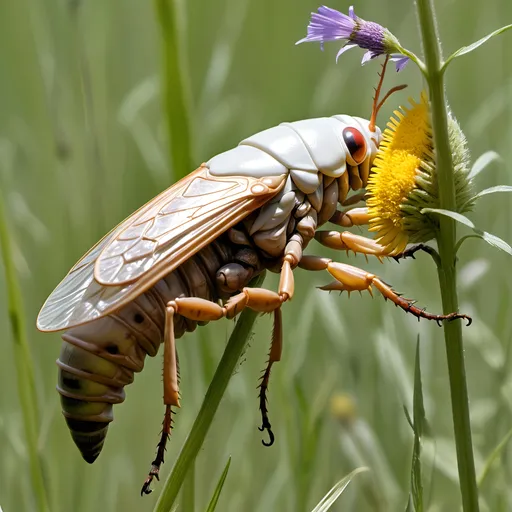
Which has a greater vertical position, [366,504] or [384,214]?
[384,214]

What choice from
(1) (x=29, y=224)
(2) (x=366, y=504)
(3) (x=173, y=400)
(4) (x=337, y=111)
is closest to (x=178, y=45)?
(3) (x=173, y=400)

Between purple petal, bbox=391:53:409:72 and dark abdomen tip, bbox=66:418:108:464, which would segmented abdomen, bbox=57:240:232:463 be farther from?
purple petal, bbox=391:53:409:72

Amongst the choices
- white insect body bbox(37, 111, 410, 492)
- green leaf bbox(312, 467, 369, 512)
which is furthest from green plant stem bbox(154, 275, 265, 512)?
green leaf bbox(312, 467, 369, 512)

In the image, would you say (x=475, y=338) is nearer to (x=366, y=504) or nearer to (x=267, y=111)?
(x=366, y=504)

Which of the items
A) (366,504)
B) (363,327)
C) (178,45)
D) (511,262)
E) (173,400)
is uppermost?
(178,45)

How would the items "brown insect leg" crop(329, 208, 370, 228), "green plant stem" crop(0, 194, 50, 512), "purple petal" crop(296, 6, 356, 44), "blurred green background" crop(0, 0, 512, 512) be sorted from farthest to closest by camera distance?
"blurred green background" crop(0, 0, 512, 512) → "brown insect leg" crop(329, 208, 370, 228) → "green plant stem" crop(0, 194, 50, 512) → "purple petal" crop(296, 6, 356, 44)

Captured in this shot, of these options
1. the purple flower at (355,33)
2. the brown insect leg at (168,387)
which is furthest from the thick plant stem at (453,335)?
the brown insect leg at (168,387)

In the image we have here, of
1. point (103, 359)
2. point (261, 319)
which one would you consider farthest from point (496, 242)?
point (261, 319)
